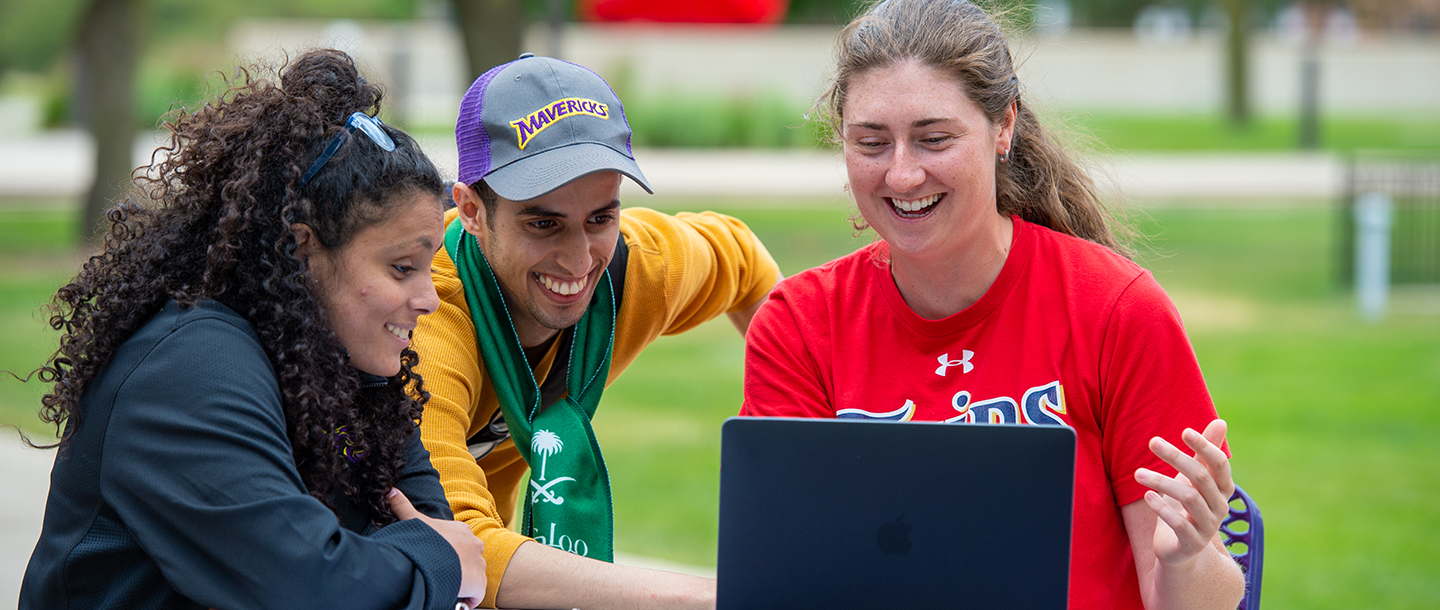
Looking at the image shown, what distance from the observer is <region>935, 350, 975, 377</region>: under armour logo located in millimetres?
2355

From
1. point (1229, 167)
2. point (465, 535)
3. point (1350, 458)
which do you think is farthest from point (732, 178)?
point (465, 535)

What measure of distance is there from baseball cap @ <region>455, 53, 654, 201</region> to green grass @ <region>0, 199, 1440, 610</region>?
609mm

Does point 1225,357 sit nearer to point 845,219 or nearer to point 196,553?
point 845,219

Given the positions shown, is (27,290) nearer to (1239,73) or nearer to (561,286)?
(561,286)

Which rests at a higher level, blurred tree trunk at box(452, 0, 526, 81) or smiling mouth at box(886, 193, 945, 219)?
blurred tree trunk at box(452, 0, 526, 81)

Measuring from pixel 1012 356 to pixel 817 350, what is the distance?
0.38 metres

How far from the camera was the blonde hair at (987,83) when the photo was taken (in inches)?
90.5

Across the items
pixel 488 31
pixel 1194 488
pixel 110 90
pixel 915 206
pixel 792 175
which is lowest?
A: pixel 792 175

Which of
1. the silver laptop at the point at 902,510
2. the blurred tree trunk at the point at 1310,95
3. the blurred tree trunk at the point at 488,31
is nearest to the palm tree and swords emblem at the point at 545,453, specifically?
the silver laptop at the point at 902,510

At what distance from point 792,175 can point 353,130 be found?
588 inches

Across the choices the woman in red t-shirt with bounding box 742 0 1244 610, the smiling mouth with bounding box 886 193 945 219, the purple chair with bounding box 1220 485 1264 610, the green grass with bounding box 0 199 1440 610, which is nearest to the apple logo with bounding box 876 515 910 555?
the woman in red t-shirt with bounding box 742 0 1244 610

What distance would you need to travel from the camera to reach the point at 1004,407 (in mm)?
2297

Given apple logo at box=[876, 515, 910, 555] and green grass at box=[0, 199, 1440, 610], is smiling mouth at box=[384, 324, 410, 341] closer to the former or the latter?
apple logo at box=[876, 515, 910, 555]

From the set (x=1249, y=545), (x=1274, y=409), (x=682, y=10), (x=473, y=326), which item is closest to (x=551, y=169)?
(x=473, y=326)
